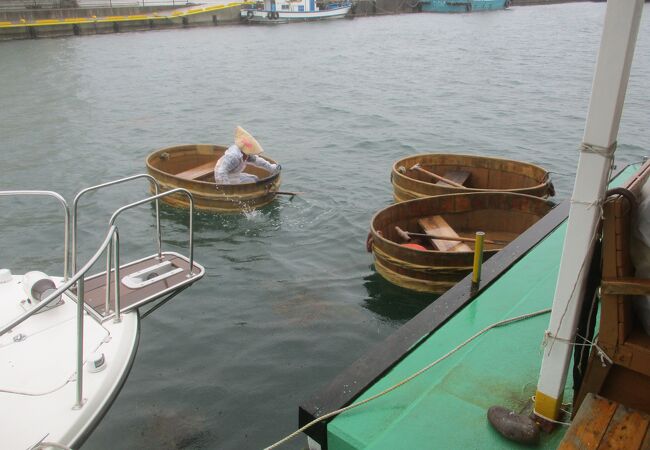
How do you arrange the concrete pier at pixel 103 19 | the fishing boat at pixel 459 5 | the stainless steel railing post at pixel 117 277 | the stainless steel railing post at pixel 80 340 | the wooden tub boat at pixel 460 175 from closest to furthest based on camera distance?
the stainless steel railing post at pixel 80 340 < the stainless steel railing post at pixel 117 277 < the wooden tub boat at pixel 460 175 < the concrete pier at pixel 103 19 < the fishing boat at pixel 459 5

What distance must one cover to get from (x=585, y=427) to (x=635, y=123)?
818 inches

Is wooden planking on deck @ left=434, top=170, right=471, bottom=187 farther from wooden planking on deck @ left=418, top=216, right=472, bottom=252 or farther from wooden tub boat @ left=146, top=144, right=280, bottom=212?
wooden tub boat @ left=146, top=144, right=280, bottom=212

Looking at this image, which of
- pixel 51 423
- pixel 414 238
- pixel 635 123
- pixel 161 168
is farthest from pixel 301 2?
pixel 51 423

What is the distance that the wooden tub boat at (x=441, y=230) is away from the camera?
26.3ft

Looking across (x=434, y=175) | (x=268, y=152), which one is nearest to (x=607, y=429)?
(x=434, y=175)

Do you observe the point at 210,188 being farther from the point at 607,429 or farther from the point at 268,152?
the point at 607,429

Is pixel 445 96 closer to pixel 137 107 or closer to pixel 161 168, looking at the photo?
pixel 137 107

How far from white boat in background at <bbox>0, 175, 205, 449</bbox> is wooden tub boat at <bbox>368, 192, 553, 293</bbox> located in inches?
142

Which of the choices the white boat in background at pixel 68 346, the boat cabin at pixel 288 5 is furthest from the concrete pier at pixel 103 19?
the white boat in background at pixel 68 346

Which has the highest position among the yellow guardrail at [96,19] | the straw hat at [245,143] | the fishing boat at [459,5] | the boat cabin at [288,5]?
the fishing boat at [459,5]

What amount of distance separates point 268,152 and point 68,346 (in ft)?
46.4

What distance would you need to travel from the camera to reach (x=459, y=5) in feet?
249

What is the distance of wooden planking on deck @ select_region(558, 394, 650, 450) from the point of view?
2.90 m

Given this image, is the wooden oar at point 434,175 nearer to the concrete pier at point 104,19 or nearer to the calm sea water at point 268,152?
the calm sea water at point 268,152
